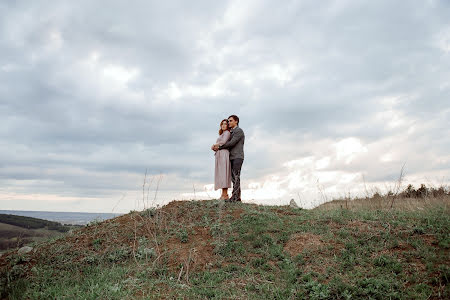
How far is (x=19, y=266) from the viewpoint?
25.5ft

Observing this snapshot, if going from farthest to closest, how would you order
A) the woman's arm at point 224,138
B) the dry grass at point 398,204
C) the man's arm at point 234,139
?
the woman's arm at point 224,138
the man's arm at point 234,139
the dry grass at point 398,204

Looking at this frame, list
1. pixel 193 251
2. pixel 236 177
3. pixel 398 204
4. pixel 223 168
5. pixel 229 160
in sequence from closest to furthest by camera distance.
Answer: pixel 193 251, pixel 236 177, pixel 223 168, pixel 229 160, pixel 398 204

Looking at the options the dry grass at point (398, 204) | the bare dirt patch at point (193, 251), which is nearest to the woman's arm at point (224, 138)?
the bare dirt patch at point (193, 251)

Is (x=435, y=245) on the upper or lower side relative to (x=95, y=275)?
upper

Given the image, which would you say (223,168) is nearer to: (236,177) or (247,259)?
(236,177)

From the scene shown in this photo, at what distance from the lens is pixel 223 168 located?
36.0 feet

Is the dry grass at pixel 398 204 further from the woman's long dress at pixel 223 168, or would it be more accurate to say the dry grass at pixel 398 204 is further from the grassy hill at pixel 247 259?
the woman's long dress at pixel 223 168

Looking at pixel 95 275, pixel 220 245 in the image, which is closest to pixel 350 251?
pixel 220 245

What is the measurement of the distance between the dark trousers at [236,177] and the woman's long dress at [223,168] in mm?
148

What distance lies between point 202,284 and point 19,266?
4731 millimetres

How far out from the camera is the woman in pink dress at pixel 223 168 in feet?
36.0

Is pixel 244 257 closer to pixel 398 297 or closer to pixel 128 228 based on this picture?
pixel 398 297

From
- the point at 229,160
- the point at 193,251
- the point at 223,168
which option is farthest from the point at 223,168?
the point at 193,251

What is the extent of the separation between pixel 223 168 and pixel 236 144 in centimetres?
91
